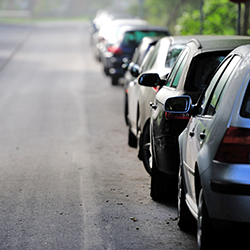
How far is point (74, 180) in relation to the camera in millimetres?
8172

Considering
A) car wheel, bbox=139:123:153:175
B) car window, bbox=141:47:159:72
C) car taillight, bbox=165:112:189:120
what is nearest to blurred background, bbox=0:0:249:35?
car window, bbox=141:47:159:72

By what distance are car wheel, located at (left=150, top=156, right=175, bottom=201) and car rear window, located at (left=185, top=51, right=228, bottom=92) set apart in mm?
933

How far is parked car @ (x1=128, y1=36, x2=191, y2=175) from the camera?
8523 mm

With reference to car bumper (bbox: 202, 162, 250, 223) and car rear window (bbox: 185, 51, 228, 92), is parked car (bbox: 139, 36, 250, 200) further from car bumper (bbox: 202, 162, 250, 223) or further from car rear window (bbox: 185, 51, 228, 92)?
car bumper (bbox: 202, 162, 250, 223)

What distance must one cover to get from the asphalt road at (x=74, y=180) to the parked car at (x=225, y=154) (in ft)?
3.00

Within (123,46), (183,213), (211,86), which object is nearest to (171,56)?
(183,213)

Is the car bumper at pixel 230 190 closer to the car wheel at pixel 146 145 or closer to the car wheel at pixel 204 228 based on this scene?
the car wheel at pixel 204 228

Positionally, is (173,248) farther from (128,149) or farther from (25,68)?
(25,68)

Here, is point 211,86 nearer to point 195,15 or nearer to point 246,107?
point 246,107

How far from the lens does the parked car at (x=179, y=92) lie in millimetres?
6578

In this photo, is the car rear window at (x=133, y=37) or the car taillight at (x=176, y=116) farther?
the car rear window at (x=133, y=37)

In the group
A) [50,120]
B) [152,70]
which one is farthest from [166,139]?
[50,120]

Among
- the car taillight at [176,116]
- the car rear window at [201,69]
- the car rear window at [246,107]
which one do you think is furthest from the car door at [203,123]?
the car rear window at [201,69]

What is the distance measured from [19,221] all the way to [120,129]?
6.28m
